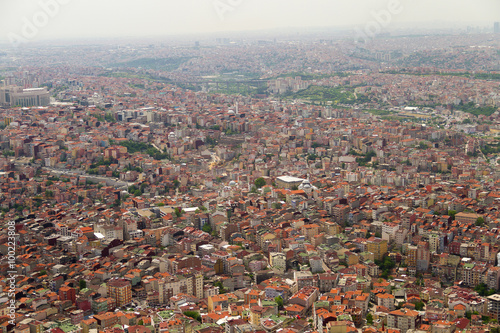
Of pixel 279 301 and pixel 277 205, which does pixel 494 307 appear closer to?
pixel 279 301

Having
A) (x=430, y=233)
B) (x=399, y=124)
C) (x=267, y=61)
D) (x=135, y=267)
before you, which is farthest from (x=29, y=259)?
(x=267, y=61)

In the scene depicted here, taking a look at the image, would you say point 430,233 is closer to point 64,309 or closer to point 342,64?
point 64,309

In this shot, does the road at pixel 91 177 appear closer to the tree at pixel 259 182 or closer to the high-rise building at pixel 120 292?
the tree at pixel 259 182

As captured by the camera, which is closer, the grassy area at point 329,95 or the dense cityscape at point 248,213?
the dense cityscape at point 248,213

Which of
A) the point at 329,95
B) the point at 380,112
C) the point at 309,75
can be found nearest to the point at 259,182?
the point at 380,112

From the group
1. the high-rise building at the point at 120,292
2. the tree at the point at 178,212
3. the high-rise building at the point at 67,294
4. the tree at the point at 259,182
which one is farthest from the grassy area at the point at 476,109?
the high-rise building at the point at 67,294

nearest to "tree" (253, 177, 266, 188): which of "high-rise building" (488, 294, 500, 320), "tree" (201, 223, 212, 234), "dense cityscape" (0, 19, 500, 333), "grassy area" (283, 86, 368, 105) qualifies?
"dense cityscape" (0, 19, 500, 333)

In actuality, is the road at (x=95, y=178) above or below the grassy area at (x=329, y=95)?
below
